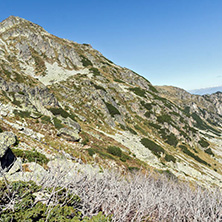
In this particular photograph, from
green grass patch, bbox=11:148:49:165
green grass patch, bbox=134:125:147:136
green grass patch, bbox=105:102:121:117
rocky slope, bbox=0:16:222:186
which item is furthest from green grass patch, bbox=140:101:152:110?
green grass patch, bbox=11:148:49:165

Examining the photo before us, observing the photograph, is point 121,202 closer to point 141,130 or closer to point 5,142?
point 5,142

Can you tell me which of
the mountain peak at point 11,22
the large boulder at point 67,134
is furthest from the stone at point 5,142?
the mountain peak at point 11,22

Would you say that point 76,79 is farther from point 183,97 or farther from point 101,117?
point 183,97

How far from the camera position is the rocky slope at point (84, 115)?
2098 centimetres

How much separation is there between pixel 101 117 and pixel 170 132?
3200cm

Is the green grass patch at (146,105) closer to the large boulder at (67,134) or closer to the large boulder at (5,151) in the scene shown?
the large boulder at (67,134)

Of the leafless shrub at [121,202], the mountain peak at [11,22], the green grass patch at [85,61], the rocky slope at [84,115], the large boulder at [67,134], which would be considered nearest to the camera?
the leafless shrub at [121,202]

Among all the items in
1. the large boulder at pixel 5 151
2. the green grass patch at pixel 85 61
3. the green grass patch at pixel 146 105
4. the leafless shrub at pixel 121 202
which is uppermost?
the green grass patch at pixel 85 61

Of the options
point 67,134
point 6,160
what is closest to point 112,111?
point 67,134

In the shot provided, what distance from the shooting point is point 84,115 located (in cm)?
4353

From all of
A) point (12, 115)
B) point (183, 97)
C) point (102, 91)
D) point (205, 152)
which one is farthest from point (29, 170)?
point (183, 97)

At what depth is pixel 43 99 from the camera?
121 ft

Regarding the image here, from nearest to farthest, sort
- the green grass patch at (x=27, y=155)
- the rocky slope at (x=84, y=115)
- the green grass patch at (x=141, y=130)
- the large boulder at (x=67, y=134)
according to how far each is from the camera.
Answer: the green grass patch at (x=27, y=155)
the rocky slope at (x=84, y=115)
the large boulder at (x=67, y=134)
the green grass patch at (x=141, y=130)

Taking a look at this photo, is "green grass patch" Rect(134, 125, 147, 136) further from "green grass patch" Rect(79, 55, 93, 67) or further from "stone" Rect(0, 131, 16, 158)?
"green grass patch" Rect(79, 55, 93, 67)
